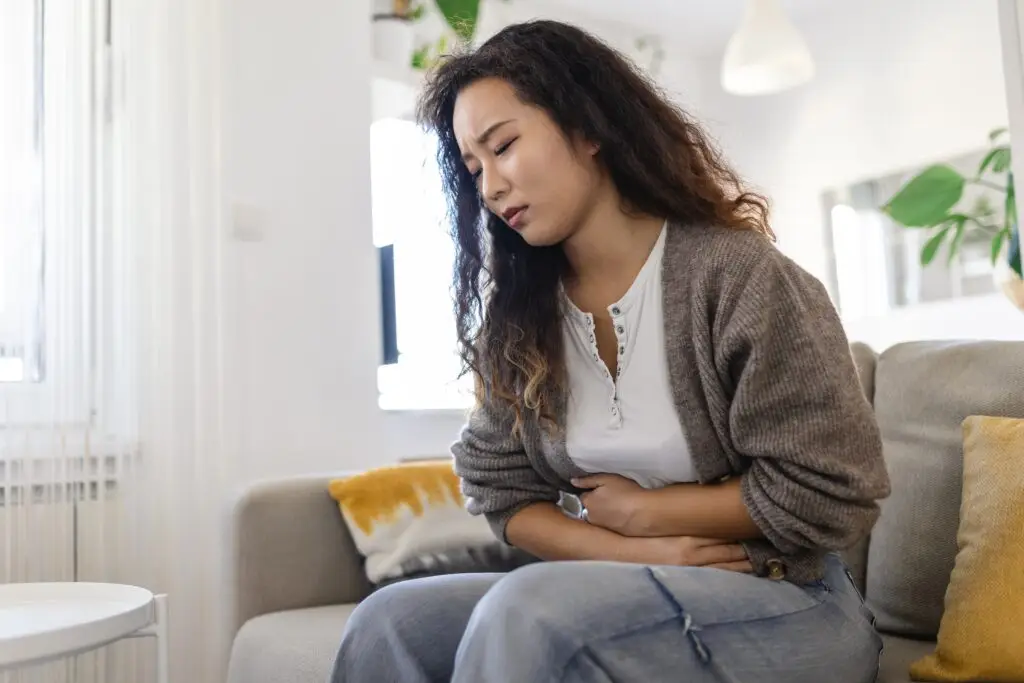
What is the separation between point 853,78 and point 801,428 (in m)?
2.95

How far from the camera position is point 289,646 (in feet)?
4.56

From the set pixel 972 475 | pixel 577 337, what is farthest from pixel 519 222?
pixel 972 475

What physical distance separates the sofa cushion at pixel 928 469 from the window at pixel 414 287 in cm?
155

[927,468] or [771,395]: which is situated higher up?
[771,395]

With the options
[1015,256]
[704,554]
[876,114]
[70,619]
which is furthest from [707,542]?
[876,114]

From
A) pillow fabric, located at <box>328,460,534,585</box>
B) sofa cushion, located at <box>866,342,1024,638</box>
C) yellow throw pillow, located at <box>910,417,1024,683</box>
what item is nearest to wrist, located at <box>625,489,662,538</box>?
yellow throw pillow, located at <box>910,417,1024,683</box>

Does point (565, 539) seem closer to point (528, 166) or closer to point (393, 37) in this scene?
point (528, 166)

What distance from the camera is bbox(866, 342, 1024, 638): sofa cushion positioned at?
4.09 ft

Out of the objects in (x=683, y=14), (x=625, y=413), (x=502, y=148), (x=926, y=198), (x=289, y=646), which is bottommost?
(x=289, y=646)

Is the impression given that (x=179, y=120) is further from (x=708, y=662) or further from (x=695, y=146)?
A: (x=708, y=662)

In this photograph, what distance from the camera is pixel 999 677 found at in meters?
1.04

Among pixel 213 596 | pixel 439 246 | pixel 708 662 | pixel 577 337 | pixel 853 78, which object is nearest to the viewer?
pixel 708 662

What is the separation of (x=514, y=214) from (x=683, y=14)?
280cm

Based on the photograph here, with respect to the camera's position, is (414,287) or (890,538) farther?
(414,287)
